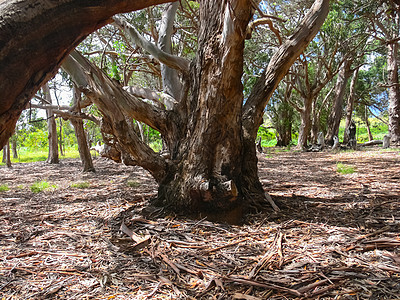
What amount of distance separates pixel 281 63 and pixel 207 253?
2.16 metres

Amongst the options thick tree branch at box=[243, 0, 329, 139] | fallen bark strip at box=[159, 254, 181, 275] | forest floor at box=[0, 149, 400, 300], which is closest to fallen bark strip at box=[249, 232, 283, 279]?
forest floor at box=[0, 149, 400, 300]

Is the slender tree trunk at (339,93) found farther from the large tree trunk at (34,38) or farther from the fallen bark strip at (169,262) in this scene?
the large tree trunk at (34,38)

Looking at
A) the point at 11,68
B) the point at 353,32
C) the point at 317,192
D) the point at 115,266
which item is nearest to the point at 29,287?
the point at 115,266

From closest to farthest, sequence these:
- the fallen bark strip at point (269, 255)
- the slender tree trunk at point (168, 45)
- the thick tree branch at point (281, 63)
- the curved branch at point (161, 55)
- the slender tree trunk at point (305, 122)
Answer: the fallen bark strip at point (269, 255)
the thick tree branch at point (281, 63)
the curved branch at point (161, 55)
the slender tree trunk at point (168, 45)
the slender tree trunk at point (305, 122)

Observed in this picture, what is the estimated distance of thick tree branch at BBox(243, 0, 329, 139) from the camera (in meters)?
3.10

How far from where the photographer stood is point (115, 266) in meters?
1.89

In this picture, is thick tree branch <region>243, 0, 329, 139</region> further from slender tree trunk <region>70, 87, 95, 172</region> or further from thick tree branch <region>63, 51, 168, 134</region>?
slender tree trunk <region>70, 87, 95, 172</region>

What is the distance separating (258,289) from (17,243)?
6.46 feet

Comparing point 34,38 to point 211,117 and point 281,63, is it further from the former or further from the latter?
point 281,63

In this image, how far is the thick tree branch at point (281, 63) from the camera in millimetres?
3098

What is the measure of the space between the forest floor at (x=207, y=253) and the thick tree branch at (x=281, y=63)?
0.96m

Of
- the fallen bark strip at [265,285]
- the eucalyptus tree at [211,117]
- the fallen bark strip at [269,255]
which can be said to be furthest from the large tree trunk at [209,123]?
the fallen bark strip at [265,285]

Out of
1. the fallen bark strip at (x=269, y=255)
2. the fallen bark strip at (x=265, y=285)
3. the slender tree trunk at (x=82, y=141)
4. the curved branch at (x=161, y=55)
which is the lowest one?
the fallen bark strip at (x=265, y=285)

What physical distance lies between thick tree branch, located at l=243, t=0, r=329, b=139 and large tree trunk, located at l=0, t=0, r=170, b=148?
7.00 feet
